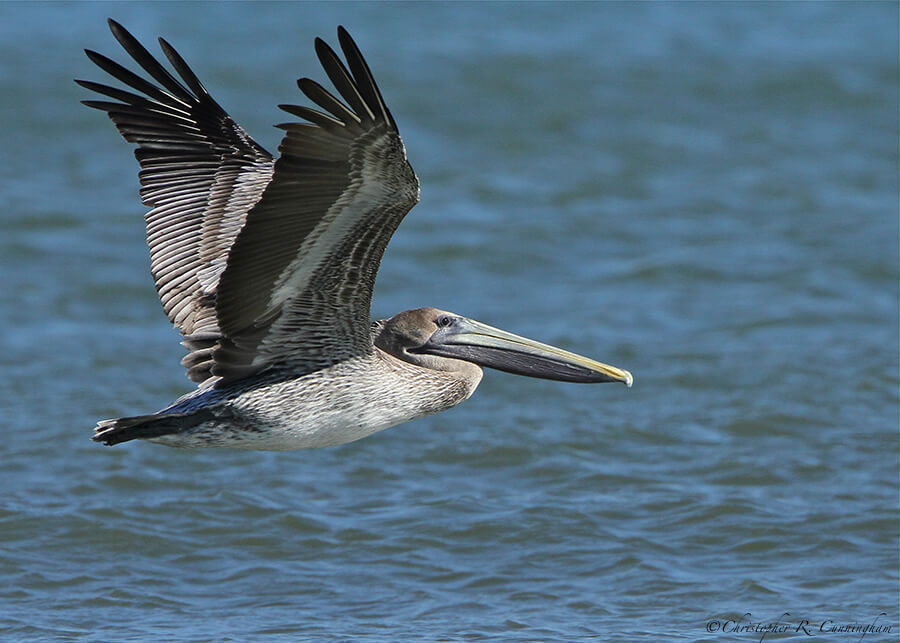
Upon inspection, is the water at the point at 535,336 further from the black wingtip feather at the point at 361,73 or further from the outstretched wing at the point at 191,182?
the black wingtip feather at the point at 361,73

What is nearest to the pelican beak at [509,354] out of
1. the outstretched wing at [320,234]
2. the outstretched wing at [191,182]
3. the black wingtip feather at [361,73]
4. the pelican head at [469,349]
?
the pelican head at [469,349]

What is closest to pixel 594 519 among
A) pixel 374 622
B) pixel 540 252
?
pixel 374 622

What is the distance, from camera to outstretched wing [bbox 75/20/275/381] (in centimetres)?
655

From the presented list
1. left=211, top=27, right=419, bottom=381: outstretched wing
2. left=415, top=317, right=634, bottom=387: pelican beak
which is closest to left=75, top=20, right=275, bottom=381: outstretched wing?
left=211, top=27, right=419, bottom=381: outstretched wing

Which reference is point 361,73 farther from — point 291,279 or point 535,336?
point 535,336

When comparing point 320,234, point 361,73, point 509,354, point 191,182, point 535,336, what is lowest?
point 535,336

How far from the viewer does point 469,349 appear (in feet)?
20.9

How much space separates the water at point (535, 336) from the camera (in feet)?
22.1

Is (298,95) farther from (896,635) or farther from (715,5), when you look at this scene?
(896,635)

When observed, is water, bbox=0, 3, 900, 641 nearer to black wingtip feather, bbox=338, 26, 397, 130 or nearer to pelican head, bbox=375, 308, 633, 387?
pelican head, bbox=375, 308, 633, 387

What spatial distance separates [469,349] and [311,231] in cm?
135

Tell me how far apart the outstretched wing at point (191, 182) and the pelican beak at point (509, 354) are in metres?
1.06

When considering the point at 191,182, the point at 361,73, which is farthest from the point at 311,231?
the point at 191,182

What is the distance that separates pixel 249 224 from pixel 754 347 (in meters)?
5.47
